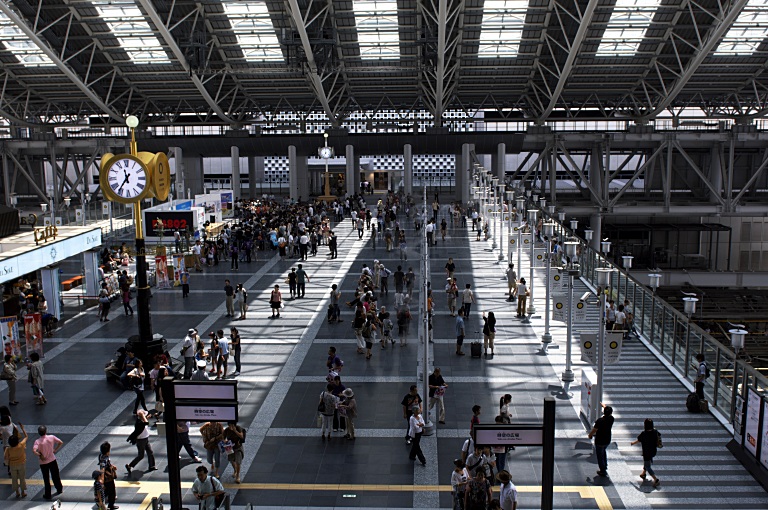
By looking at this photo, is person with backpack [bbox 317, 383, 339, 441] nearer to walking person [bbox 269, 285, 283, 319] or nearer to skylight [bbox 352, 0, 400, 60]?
walking person [bbox 269, 285, 283, 319]

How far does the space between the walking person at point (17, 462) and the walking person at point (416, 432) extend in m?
7.14

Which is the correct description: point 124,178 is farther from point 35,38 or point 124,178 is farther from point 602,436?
point 35,38

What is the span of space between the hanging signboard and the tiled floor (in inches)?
22.8

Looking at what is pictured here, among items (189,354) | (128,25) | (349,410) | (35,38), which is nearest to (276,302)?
(189,354)

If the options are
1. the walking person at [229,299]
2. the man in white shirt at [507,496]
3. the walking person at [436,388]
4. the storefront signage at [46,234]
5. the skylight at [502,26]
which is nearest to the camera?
the man in white shirt at [507,496]

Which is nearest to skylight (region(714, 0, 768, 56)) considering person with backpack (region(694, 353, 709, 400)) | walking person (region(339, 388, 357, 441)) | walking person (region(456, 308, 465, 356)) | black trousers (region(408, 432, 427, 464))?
walking person (region(456, 308, 465, 356))

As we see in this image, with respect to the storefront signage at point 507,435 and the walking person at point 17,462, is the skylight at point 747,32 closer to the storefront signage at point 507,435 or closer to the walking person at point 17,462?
the storefront signage at point 507,435

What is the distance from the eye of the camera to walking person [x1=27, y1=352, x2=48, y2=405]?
19078 mm

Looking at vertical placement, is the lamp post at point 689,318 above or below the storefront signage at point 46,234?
below

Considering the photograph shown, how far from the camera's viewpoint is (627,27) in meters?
45.1

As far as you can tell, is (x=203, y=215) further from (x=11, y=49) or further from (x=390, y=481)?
(x=390, y=481)

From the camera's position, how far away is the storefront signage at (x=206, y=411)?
A: 9.77m

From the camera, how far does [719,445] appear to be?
1656cm

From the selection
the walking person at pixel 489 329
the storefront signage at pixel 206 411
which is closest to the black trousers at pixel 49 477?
the storefront signage at pixel 206 411
